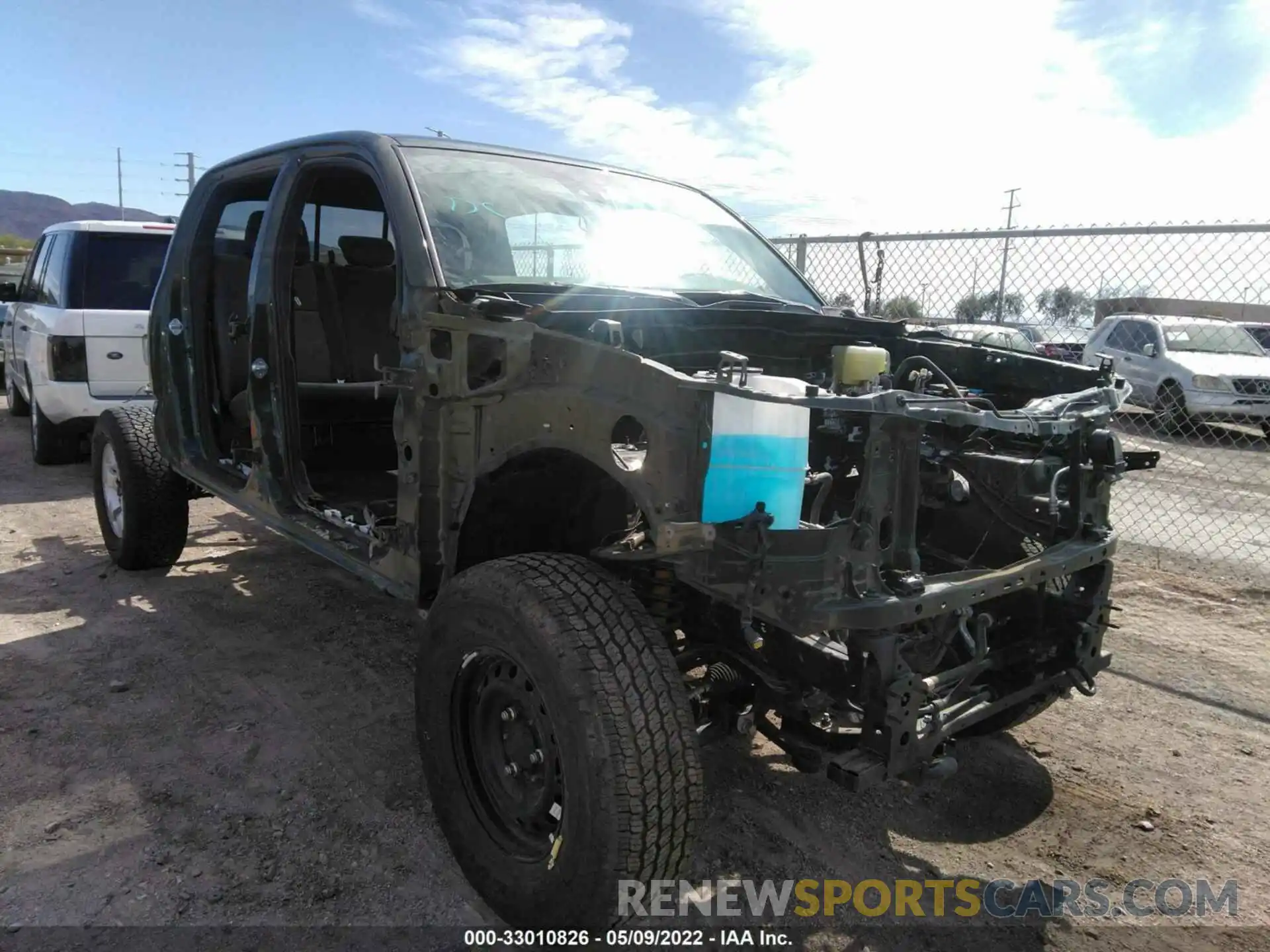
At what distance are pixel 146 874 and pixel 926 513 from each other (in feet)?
8.80

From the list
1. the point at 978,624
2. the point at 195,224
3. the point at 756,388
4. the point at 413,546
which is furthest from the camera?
the point at 195,224

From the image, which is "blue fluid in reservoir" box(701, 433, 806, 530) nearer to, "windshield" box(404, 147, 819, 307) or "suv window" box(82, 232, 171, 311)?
"windshield" box(404, 147, 819, 307)

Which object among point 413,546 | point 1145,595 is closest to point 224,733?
point 413,546

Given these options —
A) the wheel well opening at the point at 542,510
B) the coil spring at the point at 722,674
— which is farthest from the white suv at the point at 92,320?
the coil spring at the point at 722,674

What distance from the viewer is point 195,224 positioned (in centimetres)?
429

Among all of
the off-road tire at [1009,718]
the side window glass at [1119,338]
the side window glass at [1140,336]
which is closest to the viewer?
the off-road tire at [1009,718]

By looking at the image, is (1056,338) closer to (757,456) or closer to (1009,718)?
(1009,718)

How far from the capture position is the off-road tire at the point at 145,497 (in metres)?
4.71

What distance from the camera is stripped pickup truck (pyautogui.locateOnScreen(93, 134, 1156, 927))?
199 cm

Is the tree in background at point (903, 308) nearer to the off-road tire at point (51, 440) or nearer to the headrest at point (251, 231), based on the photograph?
the headrest at point (251, 231)

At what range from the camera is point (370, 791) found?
2879 millimetres

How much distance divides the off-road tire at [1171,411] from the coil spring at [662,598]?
8.37 meters

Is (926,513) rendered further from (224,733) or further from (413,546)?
(224,733)

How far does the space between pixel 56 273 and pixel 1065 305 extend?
7.84 m
